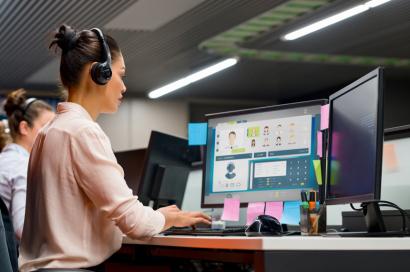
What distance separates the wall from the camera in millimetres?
12734

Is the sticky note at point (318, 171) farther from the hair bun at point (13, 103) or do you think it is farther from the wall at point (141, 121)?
the wall at point (141, 121)

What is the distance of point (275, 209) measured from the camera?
2.70m

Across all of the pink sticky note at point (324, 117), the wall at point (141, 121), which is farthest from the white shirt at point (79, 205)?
the wall at point (141, 121)

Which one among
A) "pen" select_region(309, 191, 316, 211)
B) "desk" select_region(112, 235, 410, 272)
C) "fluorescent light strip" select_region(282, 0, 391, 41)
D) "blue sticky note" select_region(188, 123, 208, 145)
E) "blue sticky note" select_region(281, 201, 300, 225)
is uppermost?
"fluorescent light strip" select_region(282, 0, 391, 41)

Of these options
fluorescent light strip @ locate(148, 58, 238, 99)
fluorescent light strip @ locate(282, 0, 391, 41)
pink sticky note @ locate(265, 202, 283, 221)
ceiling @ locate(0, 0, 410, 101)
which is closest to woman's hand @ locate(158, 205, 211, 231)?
pink sticky note @ locate(265, 202, 283, 221)

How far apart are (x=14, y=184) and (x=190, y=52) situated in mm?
6630

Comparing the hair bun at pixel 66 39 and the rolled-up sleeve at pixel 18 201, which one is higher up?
the hair bun at pixel 66 39

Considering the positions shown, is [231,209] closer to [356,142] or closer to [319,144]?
[319,144]

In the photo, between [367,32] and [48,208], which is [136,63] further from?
[48,208]

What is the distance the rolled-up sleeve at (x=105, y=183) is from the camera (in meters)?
2.04

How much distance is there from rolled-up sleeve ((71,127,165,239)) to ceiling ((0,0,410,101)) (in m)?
5.48

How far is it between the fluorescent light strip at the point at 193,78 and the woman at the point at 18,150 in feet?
21.8

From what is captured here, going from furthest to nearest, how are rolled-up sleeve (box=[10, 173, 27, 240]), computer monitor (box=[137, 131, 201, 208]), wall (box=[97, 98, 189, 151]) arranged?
wall (box=[97, 98, 189, 151]) → computer monitor (box=[137, 131, 201, 208]) → rolled-up sleeve (box=[10, 173, 27, 240])

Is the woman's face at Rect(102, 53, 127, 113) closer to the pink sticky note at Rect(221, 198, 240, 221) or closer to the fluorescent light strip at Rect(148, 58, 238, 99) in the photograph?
the pink sticky note at Rect(221, 198, 240, 221)
